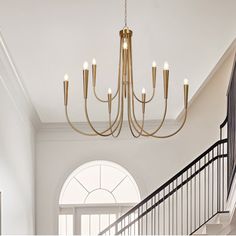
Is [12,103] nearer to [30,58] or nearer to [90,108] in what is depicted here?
[30,58]

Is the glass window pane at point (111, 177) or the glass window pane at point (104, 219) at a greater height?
the glass window pane at point (111, 177)

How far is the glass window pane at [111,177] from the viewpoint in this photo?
11.7 m

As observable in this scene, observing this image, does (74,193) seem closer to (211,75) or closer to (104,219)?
(104,219)

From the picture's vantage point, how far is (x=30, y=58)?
890 centimetres

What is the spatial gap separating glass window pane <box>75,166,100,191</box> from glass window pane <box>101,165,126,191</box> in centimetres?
9

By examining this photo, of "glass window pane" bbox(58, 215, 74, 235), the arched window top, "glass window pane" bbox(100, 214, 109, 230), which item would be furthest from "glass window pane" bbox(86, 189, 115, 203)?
"glass window pane" bbox(58, 215, 74, 235)

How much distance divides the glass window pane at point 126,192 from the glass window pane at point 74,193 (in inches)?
21.1

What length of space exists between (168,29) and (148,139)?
3.20m

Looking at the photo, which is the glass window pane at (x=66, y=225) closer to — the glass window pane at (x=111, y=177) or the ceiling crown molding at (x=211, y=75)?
the glass window pane at (x=111, y=177)

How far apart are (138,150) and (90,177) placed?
3.13 ft

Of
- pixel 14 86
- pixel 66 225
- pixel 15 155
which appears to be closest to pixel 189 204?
pixel 66 225

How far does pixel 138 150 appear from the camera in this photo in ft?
37.6

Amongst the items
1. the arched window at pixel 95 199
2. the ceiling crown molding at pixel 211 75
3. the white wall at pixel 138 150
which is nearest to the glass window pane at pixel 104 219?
the arched window at pixel 95 199

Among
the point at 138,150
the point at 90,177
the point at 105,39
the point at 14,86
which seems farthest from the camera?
the point at 90,177
